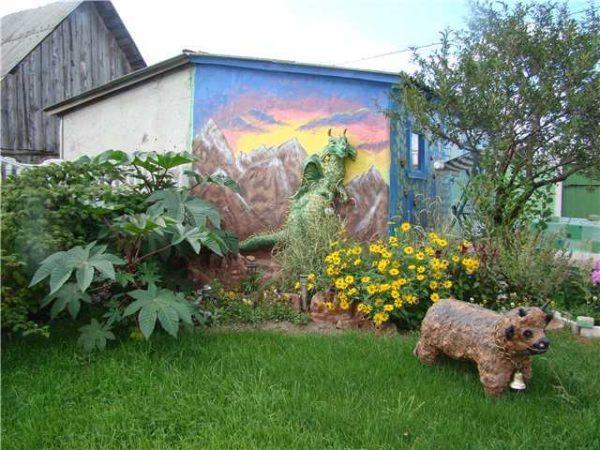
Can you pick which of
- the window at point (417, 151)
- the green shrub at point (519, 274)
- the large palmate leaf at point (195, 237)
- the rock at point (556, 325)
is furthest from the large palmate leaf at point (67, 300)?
the window at point (417, 151)

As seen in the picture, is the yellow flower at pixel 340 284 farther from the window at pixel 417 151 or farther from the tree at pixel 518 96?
the window at pixel 417 151

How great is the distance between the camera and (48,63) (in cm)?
1262

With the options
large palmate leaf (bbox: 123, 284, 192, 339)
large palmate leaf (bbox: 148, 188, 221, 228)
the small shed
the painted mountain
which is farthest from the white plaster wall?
large palmate leaf (bbox: 123, 284, 192, 339)

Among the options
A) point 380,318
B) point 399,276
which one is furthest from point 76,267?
point 399,276

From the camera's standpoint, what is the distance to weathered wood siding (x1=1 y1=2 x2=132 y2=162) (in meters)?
12.1

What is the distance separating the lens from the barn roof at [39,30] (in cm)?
1234

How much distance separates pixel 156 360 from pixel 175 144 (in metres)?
3.51

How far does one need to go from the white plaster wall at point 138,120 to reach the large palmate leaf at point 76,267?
300cm

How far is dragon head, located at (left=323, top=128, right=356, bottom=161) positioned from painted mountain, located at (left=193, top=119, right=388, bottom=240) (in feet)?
1.04

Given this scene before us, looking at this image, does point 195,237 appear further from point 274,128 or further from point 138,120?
point 138,120

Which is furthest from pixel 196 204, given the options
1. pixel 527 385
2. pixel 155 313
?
pixel 527 385

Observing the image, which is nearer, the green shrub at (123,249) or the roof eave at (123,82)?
the green shrub at (123,249)

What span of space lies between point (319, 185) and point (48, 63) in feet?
32.8

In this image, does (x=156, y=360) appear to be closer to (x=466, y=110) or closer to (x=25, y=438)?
(x=25, y=438)
